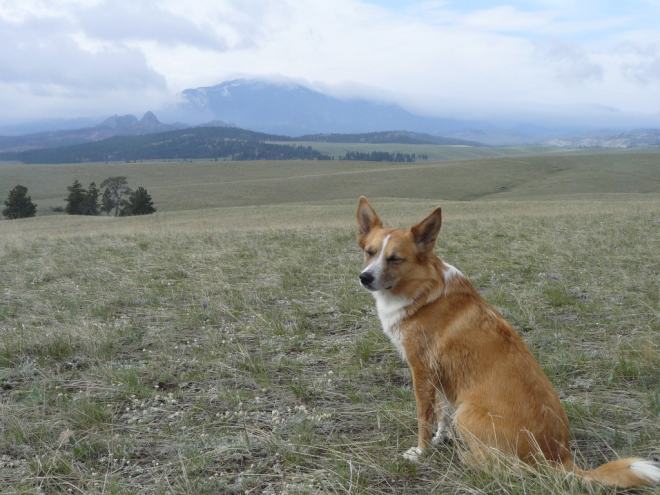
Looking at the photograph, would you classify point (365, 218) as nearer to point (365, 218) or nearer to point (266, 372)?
point (365, 218)

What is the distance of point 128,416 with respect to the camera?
4773 millimetres

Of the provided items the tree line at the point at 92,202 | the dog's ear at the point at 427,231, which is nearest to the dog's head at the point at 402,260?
the dog's ear at the point at 427,231

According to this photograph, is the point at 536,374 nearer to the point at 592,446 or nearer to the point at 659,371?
the point at 592,446

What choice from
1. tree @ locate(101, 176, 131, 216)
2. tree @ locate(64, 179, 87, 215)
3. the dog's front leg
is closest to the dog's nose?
the dog's front leg

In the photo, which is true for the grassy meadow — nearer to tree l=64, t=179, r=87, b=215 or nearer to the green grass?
the green grass

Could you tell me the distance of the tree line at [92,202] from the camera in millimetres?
66438

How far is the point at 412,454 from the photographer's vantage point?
4.03 metres

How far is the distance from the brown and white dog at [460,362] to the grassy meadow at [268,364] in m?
0.23

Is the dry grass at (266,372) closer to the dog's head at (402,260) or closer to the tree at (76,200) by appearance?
the dog's head at (402,260)

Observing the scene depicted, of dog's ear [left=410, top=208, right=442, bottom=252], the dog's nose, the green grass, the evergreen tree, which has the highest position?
dog's ear [left=410, top=208, right=442, bottom=252]

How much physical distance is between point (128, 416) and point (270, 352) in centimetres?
180

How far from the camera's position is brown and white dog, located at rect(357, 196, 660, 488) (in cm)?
357

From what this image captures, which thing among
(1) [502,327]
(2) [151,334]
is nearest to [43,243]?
(2) [151,334]

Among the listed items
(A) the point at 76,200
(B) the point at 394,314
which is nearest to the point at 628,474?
(B) the point at 394,314
